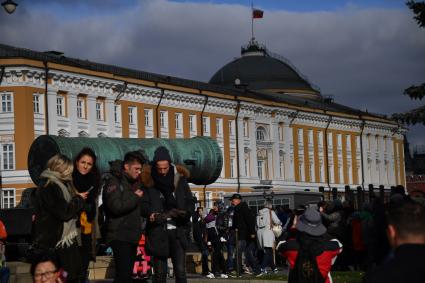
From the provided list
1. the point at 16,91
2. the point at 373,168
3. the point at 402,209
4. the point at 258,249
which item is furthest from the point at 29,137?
the point at 402,209

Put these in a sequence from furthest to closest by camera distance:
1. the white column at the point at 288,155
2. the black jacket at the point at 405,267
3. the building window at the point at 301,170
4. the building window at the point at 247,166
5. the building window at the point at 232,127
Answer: the building window at the point at 301,170 < the white column at the point at 288,155 < the building window at the point at 247,166 < the building window at the point at 232,127 < the black jacket at the point at 405,267

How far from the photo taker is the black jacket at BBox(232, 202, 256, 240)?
21375 mm

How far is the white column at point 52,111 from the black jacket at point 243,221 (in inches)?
1584

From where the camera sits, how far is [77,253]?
1026cm

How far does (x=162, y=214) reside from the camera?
1166cm

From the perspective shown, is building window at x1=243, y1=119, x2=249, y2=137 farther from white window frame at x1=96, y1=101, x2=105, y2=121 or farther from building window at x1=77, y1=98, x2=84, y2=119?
building window at x1=77, y1=98, x2=84, y2=119

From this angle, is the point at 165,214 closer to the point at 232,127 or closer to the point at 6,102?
the point at 6,102

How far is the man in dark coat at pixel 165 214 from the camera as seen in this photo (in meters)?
11.8

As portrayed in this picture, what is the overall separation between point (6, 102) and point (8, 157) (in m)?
3.12

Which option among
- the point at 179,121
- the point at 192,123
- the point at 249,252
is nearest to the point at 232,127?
the point at 192,123

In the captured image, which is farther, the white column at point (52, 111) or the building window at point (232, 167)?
the building window at point (232, 167)

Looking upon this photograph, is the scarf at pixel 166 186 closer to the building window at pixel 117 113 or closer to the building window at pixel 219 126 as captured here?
the building window at pixel 117 113

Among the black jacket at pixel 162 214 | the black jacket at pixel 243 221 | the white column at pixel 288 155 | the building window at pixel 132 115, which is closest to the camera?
the black jacket at pixel 162 214

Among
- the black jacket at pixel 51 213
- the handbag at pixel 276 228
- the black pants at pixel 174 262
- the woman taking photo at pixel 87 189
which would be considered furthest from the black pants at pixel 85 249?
the handbag at pixel 276 228
